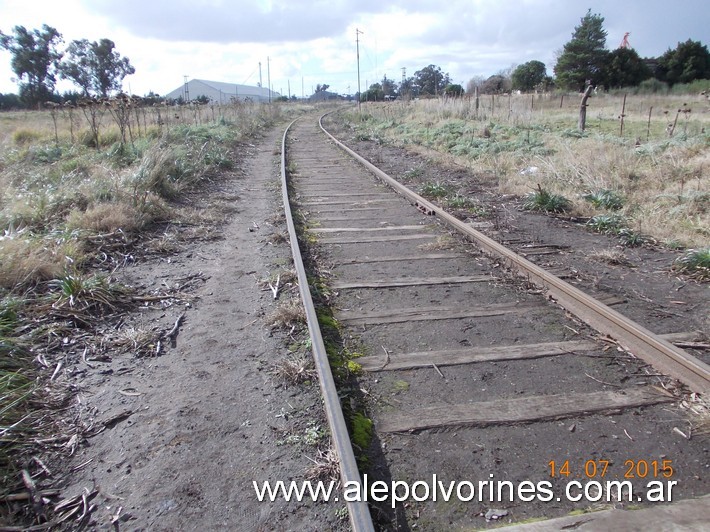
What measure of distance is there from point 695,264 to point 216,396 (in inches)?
176

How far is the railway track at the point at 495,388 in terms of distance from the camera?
2326 millimetres

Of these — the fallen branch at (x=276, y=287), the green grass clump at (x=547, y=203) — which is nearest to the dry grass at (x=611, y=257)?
the green grass clump at (x=547, y=203)

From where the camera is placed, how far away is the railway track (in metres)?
2.33

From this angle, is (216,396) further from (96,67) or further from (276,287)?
(96,67)

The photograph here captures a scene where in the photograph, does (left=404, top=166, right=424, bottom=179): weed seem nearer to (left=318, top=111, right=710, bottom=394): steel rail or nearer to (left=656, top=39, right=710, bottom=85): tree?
(left=318, top=111, right=710, bottom=394): steel rail

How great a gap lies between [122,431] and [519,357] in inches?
96.5

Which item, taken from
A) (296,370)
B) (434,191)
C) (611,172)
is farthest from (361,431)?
(611,172)

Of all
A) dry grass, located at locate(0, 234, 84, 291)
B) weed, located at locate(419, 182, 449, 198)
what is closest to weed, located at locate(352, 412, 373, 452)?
dry grass, located at locate(0, 234, 84, 291)

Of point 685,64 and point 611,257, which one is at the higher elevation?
point 685,64

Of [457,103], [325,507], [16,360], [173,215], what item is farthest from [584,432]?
[457,103]

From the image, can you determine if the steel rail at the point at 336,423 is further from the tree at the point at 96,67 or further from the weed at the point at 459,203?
the tree at the point at 96,67

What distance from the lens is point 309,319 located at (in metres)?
3.70

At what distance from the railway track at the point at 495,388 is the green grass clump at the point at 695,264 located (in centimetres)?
128

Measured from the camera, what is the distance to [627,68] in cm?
5338
